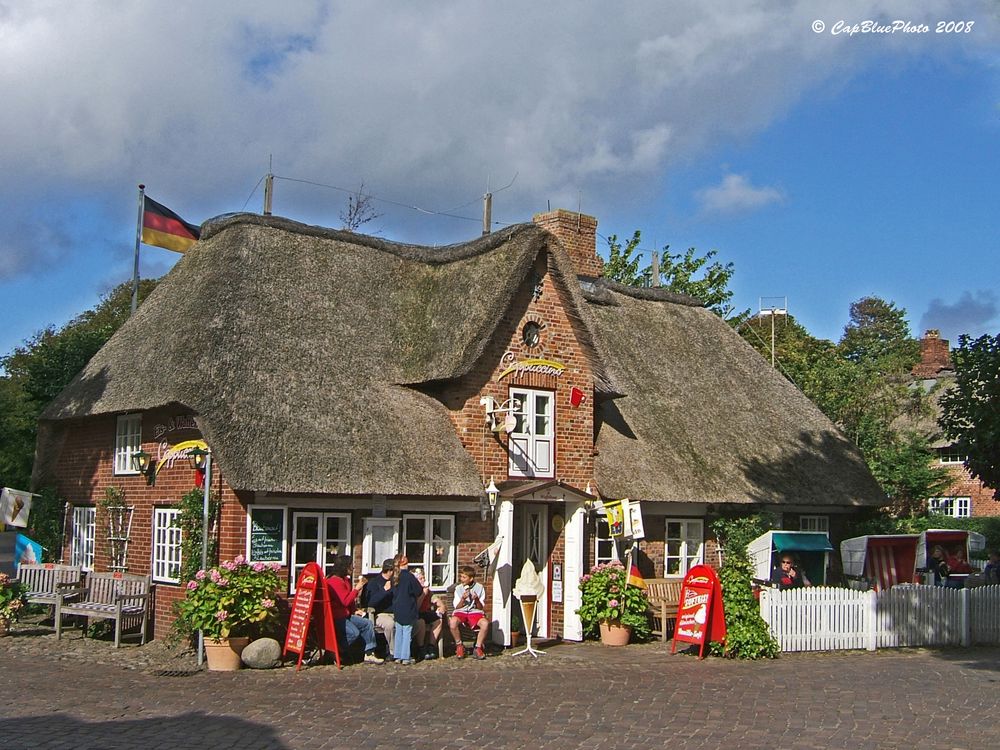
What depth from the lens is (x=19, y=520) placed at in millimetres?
20922

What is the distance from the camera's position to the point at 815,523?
82.7 ft

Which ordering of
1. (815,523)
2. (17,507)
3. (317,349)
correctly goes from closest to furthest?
(317,349) < (17,507) < (815,523)

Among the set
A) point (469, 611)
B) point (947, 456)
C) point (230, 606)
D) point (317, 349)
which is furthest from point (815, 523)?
point (947, 456)

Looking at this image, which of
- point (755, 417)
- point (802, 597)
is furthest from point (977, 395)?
point (755, 417)

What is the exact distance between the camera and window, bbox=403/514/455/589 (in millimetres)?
18297

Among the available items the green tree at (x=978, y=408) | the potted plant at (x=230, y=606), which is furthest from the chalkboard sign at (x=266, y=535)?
the green tree at (x=978, y=408)

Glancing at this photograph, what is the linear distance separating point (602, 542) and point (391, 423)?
4991 mm

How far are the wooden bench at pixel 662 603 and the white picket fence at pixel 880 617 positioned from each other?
2160 mm

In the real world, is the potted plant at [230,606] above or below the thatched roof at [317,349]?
below

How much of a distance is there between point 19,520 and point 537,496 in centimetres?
975

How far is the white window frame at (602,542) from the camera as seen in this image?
2067 cm

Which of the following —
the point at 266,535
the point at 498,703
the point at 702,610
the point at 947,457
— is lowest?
the point at 498,703

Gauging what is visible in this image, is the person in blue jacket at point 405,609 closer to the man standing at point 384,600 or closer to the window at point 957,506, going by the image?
the man standing at point 384,600

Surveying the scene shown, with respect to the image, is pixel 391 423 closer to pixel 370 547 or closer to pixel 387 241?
pixel 370 547
